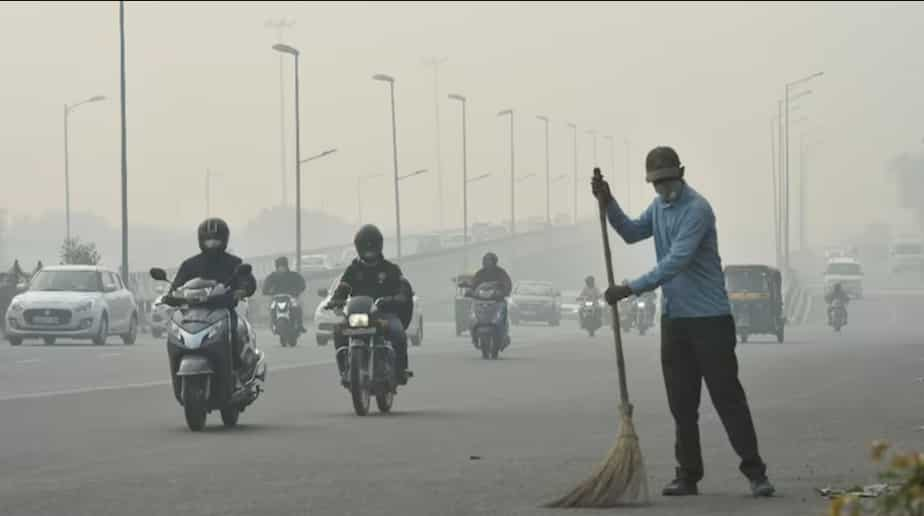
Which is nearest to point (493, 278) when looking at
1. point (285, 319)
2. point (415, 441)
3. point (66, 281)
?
point (285, 319)

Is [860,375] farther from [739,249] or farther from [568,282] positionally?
[739,249]

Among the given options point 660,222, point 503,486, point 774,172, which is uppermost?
point 774,172

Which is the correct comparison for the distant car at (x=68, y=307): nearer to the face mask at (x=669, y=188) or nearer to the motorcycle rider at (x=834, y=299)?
the motorcycle rider at (x=834, y=299)

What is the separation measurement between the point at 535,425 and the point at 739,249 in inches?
6370

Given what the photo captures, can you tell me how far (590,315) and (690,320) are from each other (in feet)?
161

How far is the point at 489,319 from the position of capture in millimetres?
38719

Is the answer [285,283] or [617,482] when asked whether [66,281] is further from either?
[617,482]

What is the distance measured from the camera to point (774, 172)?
135m

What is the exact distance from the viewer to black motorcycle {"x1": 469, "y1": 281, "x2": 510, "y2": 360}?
127 feet

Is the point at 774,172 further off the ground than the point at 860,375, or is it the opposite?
the point at 774,172

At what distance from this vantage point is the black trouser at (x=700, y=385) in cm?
1160

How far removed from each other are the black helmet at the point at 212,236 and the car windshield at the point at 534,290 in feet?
198

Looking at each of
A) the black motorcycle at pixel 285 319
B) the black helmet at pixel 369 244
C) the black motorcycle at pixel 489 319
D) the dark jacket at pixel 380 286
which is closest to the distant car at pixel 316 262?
the black motorcycle at pixel 285 319

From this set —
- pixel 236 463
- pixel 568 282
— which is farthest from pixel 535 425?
pixel 568 282
